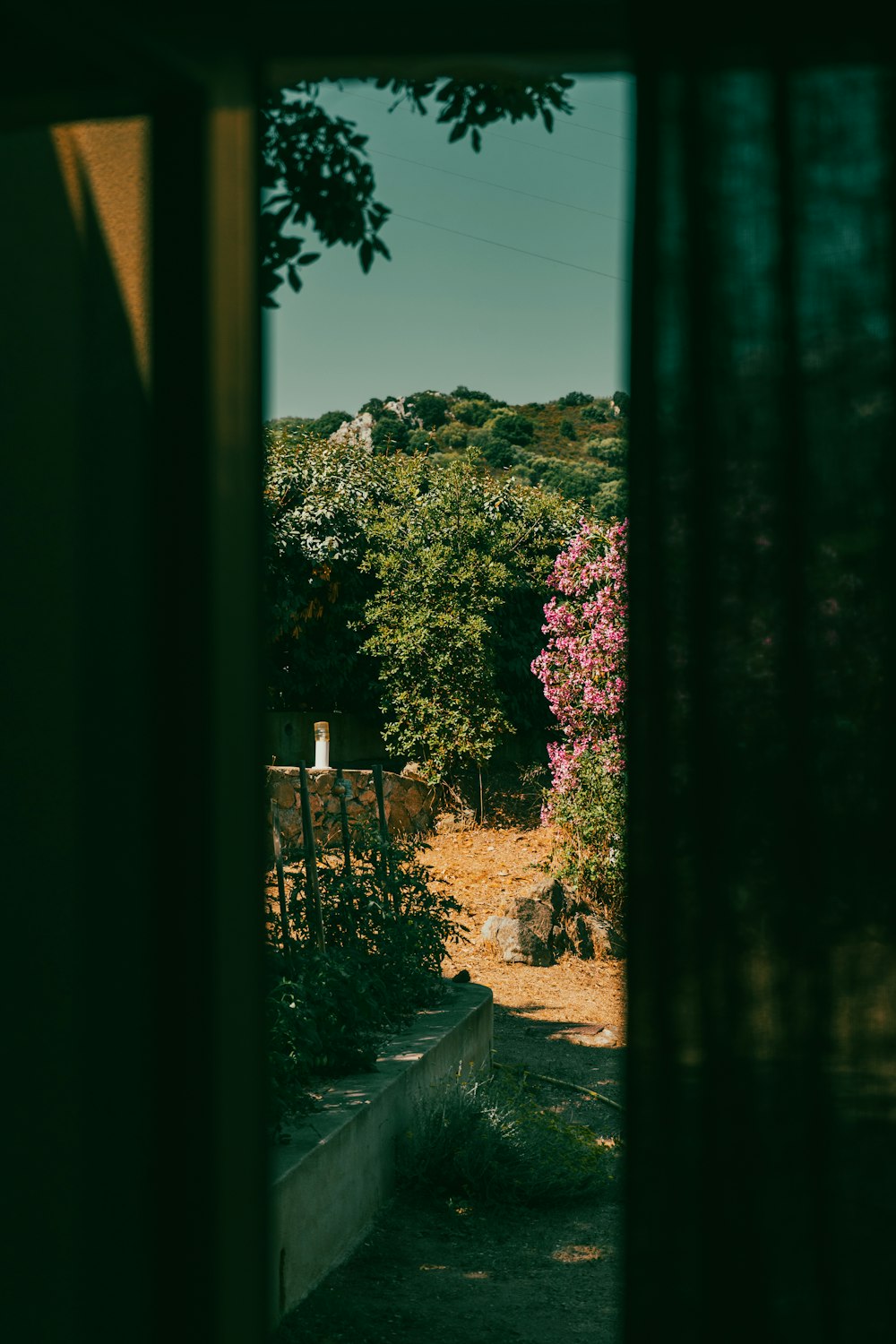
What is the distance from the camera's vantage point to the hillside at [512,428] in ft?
50.3

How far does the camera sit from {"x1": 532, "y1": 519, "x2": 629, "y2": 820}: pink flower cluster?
6.93 metres

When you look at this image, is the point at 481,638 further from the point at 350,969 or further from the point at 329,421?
the point at 329,421

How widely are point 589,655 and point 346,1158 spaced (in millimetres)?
4480

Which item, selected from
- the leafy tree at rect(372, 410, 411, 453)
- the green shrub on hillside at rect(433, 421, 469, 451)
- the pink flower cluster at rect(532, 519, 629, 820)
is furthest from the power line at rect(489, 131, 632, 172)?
the green shrub on hillside at rect(433, 421, 469, 451)

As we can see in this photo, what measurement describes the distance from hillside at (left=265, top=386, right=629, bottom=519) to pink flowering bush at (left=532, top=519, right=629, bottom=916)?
23.2 feet

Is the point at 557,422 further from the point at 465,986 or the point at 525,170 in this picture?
the point at 465,986

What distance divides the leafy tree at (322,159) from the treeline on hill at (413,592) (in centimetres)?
716

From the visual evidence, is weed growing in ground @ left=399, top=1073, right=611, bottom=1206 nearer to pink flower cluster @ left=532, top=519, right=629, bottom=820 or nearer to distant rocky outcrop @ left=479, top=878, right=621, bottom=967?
distant rocky outcrop @ left=479, top=878, right=621, bottom=967

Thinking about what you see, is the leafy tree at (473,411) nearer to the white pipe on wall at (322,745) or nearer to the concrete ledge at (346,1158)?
the white pipe on wall at (322,745)

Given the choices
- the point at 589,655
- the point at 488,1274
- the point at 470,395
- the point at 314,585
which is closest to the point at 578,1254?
the point at 488,1274

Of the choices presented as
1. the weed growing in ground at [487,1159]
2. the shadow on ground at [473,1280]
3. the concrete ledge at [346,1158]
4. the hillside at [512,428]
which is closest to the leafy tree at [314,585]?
the hillside at [512,428]
